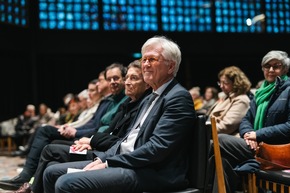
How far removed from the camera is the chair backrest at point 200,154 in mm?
2578

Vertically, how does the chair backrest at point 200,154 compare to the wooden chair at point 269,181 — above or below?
above

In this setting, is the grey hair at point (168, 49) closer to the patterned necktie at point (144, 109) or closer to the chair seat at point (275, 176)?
the patterned necktie at point (144, 109)

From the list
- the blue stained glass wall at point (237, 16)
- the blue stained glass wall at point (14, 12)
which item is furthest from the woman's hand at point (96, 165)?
the blue stained glass wall at point (237, 16)

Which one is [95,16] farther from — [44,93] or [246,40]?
[246,40]

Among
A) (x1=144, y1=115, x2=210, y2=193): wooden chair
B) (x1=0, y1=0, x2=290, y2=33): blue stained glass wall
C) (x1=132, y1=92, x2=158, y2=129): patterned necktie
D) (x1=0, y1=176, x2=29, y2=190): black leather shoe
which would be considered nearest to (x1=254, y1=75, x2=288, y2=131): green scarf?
(x1=132, y1=92, x2=158, y2=129): patterned necktie

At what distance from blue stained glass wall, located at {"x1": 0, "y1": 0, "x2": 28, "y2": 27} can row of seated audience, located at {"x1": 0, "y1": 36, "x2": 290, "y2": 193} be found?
21.1ft

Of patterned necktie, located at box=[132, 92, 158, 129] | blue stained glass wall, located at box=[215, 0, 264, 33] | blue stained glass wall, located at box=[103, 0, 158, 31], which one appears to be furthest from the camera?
blue stained glass wall, located at box=[215, 0, 264, 33]

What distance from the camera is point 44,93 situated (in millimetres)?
13750

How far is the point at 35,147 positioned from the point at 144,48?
8.14 ft

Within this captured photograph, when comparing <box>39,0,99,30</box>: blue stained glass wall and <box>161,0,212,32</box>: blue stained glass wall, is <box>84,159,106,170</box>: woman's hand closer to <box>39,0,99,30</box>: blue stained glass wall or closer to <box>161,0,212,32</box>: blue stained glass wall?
<box>39,0,99,30</box>: blue stained glass wall

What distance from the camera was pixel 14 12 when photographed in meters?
12.0

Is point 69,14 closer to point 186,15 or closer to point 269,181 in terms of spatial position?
point 186,15

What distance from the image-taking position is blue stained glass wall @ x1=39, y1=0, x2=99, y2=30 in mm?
12523

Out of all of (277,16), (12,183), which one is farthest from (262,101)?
(277,16)
